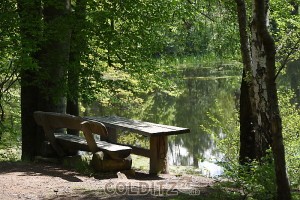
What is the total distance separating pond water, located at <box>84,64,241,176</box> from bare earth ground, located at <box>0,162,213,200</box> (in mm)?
4686

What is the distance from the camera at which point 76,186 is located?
6.27 meters

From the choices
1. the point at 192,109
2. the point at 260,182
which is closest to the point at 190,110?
the point at 192,109

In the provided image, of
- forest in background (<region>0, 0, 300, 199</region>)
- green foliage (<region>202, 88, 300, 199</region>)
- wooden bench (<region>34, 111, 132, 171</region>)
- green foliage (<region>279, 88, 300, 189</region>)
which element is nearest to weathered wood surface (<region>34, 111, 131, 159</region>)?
wooden bench (<region>34, 111, 132, 171</region>)

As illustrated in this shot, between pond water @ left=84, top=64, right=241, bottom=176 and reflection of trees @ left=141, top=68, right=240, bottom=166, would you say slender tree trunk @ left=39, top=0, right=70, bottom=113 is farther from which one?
reflection of trees @ left=141, top=68, right=240, bottom=166

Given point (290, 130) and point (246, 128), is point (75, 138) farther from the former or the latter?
point (290, 130)

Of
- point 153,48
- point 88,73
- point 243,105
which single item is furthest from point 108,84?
point 243,105

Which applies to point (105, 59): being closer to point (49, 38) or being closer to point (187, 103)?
point (49, 38)

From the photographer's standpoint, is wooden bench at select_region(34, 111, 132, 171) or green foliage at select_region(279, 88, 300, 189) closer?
wooden bench at select_region(34, 111, 132, 171)

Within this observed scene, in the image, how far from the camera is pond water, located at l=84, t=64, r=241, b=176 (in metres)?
16.9

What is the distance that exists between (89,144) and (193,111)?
58.9 ft

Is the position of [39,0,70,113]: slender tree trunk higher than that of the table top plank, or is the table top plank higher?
[39,0,70,113]: slender tree trunk

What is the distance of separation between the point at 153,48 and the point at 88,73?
5.39 feet

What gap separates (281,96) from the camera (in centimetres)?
1053

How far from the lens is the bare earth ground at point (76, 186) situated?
5.64 metres
